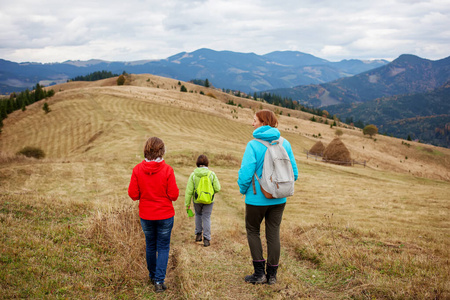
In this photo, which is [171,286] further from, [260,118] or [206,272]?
[260,118]

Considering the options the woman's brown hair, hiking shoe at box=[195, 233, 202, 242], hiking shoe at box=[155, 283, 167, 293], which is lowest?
hiking shoe at box=[195, 233, 202, 242]

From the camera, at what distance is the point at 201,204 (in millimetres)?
7379

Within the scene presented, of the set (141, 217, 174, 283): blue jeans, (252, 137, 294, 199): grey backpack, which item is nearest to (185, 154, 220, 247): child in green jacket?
(141, 217, 174, 283): blue jeans

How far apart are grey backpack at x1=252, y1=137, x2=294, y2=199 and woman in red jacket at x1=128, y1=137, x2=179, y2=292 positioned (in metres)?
1.56

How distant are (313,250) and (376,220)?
569cm

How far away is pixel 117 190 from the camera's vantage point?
14.7 m

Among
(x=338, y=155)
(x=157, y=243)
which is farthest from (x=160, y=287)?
(x=338, y=155)

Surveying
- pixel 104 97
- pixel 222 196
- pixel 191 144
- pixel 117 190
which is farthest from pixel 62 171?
pixel 104 97

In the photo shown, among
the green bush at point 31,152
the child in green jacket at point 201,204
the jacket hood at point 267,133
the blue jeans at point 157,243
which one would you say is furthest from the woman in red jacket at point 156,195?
the green bush at point 31,152

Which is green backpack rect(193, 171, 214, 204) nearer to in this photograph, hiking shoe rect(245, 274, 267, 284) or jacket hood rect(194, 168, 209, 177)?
jacket hood rect(194, 168, 209, 177)

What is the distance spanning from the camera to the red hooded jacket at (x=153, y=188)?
4703 millimetres

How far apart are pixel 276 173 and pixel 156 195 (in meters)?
2.09

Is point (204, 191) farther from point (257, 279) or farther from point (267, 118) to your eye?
point (267, 118)

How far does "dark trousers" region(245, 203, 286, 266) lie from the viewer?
471cm
